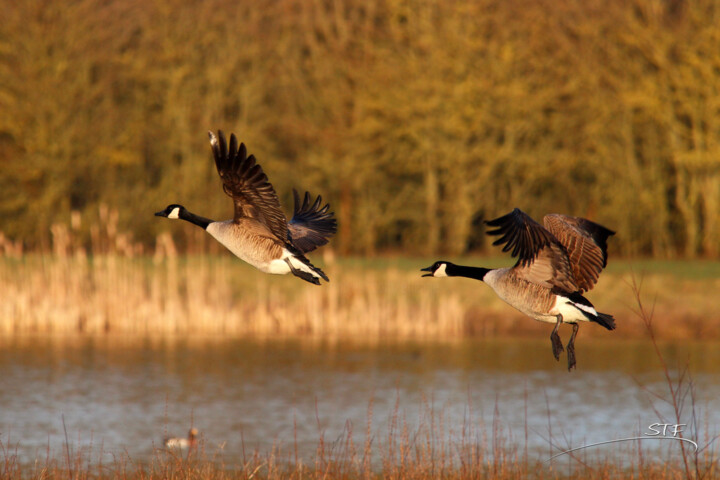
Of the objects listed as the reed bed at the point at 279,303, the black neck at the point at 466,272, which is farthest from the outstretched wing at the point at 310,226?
the reed bed at the point at 279,303

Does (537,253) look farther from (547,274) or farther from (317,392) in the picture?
(317,392)

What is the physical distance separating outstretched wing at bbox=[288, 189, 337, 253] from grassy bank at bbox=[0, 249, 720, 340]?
12.0 m

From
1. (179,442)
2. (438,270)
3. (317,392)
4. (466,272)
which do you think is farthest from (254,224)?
(317,392)

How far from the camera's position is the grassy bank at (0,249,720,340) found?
73.2 feet

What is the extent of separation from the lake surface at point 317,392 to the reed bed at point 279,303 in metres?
0.53

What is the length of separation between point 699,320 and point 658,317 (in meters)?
0.88

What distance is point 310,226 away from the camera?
393 inches

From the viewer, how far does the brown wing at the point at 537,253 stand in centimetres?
804

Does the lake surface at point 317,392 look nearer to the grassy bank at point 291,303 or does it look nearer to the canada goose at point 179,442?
the canada goose at point 179,442

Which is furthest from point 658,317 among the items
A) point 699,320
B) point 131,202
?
point 131,202

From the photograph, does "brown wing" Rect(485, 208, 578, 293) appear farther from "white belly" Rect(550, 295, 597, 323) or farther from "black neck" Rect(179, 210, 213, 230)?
"black neck" Rect(179, 210, 213, 230)

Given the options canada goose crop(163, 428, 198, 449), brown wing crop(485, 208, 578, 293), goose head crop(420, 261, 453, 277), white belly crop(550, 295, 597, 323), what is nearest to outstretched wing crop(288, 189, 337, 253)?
goose head crop(420, 261, 453, 277)

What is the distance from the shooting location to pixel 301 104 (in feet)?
117

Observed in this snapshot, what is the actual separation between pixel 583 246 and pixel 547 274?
0.72 m
